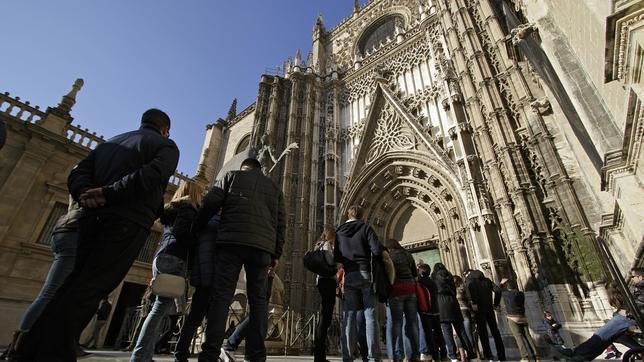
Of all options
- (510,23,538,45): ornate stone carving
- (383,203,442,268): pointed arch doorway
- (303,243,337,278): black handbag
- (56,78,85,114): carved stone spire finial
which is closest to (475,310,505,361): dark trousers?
(303,243,337,278): black handbag

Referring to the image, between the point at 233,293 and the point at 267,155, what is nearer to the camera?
the point at 233,293

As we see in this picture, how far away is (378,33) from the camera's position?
19.5m

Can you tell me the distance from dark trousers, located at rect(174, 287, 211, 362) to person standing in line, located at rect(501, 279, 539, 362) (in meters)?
4.84

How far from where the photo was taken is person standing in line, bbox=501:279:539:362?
482 centimetres

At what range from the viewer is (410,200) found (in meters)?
12.9

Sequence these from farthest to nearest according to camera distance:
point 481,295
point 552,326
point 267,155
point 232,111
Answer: point 232,111 → point 267,155 → point 552,326 → point 481,295

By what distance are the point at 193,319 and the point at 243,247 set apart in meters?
0.89

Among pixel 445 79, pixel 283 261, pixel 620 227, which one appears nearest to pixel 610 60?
pixel 620 227

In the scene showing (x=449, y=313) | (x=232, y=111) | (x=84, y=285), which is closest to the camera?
(x=84, y=285)

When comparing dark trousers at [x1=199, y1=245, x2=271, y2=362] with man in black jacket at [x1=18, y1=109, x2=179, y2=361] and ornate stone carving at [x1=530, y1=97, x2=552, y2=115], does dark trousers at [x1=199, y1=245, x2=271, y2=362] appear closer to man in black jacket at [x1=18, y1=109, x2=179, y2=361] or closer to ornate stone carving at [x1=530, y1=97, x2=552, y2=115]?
man in black jacket at [x1=18, y1=109, x2=179, y2=361]

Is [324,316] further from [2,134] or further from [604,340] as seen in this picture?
[2,134]

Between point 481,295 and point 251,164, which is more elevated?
point 251,164

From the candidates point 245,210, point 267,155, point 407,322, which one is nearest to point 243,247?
point 245,210

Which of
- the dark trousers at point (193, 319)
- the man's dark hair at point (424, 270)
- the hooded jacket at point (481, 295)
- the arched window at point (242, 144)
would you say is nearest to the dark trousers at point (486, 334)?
the hooded jacket at point (481, 295)
